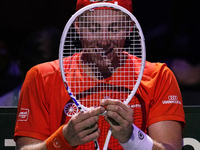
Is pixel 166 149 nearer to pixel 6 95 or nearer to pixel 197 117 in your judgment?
pixel 197 117

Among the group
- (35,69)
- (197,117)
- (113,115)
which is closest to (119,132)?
(113,115)

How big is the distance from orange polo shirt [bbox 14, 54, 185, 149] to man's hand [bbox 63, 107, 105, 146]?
11.3 inches

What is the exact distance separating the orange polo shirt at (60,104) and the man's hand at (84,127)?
0.94 feet

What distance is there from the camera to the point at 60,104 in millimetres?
1695

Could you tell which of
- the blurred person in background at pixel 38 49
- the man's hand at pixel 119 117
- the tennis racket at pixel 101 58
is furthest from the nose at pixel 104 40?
the blurred person in background at pixel 38 49

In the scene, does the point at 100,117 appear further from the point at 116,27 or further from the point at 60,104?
the point at 116,27

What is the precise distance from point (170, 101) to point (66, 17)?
128 centimetres

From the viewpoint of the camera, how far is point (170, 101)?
170 cm

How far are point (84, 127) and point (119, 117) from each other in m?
0.16

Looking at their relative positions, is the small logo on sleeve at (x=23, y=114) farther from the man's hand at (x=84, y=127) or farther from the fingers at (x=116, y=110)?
the fingers at (x=116, y=110)

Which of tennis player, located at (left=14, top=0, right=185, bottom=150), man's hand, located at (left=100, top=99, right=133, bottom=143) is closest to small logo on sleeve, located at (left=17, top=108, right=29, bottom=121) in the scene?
tennis player, located at (left=14, top=0, right=185, bottom=150)

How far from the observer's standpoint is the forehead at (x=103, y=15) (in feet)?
4.85

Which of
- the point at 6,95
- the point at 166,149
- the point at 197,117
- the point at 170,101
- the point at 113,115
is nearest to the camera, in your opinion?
the point at 113,115

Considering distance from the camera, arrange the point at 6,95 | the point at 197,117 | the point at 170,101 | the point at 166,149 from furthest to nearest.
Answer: the point at 6,95 < the point at 197,117 < the point at 170,101 < the point at 166,149
